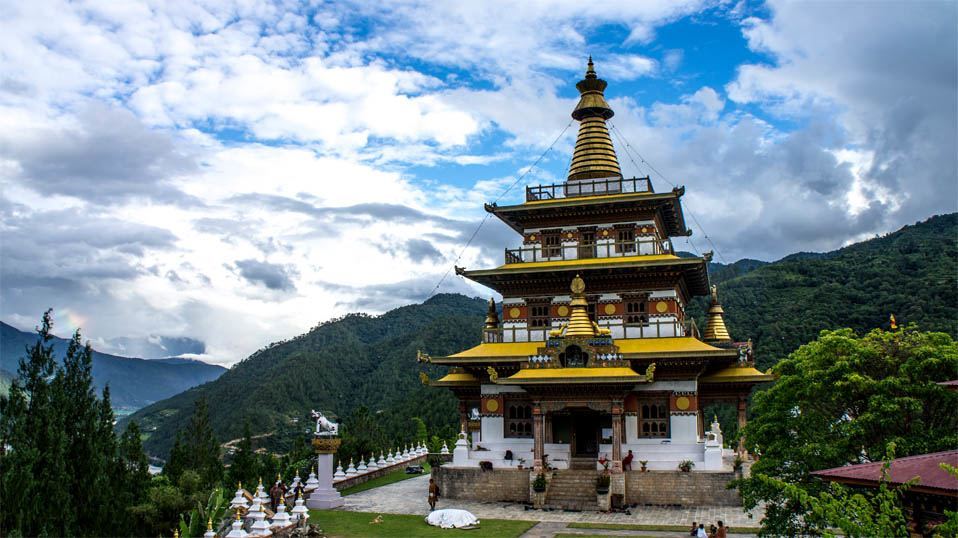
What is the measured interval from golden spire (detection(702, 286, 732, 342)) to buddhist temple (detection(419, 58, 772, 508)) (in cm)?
5

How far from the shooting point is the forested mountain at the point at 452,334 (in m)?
56.2

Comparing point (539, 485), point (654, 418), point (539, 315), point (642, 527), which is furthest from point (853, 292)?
point (642, 527)

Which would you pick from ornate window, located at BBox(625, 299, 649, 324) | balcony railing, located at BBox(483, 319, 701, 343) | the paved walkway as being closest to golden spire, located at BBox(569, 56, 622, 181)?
ornate window, located at BBox(625, 299, 649, 324)

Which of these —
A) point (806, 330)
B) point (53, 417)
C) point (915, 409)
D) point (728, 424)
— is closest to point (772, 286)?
point (806, 330)

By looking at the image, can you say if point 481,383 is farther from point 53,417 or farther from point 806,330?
point 806,330

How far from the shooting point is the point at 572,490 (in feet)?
80.5

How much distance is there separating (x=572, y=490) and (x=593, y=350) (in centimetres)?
448

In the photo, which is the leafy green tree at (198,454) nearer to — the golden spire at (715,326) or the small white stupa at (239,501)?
the small white stupa at (239,501)

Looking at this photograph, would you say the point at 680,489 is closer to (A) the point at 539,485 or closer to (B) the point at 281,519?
(A) the point at 539,485

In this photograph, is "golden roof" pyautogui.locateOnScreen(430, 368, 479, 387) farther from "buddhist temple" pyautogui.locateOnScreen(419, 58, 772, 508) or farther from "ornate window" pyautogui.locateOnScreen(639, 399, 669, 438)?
"ornate window" pyautogui.locateOnScreen(639, 399, 669, 438)

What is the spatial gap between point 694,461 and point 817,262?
5277 centimetres

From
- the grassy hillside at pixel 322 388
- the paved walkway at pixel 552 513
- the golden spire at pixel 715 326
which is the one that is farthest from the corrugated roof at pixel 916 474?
the grassy hillside at pixel 322 388

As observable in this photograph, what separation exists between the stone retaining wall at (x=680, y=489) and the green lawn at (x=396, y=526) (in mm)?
4453

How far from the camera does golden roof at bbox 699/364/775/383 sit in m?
28.8
